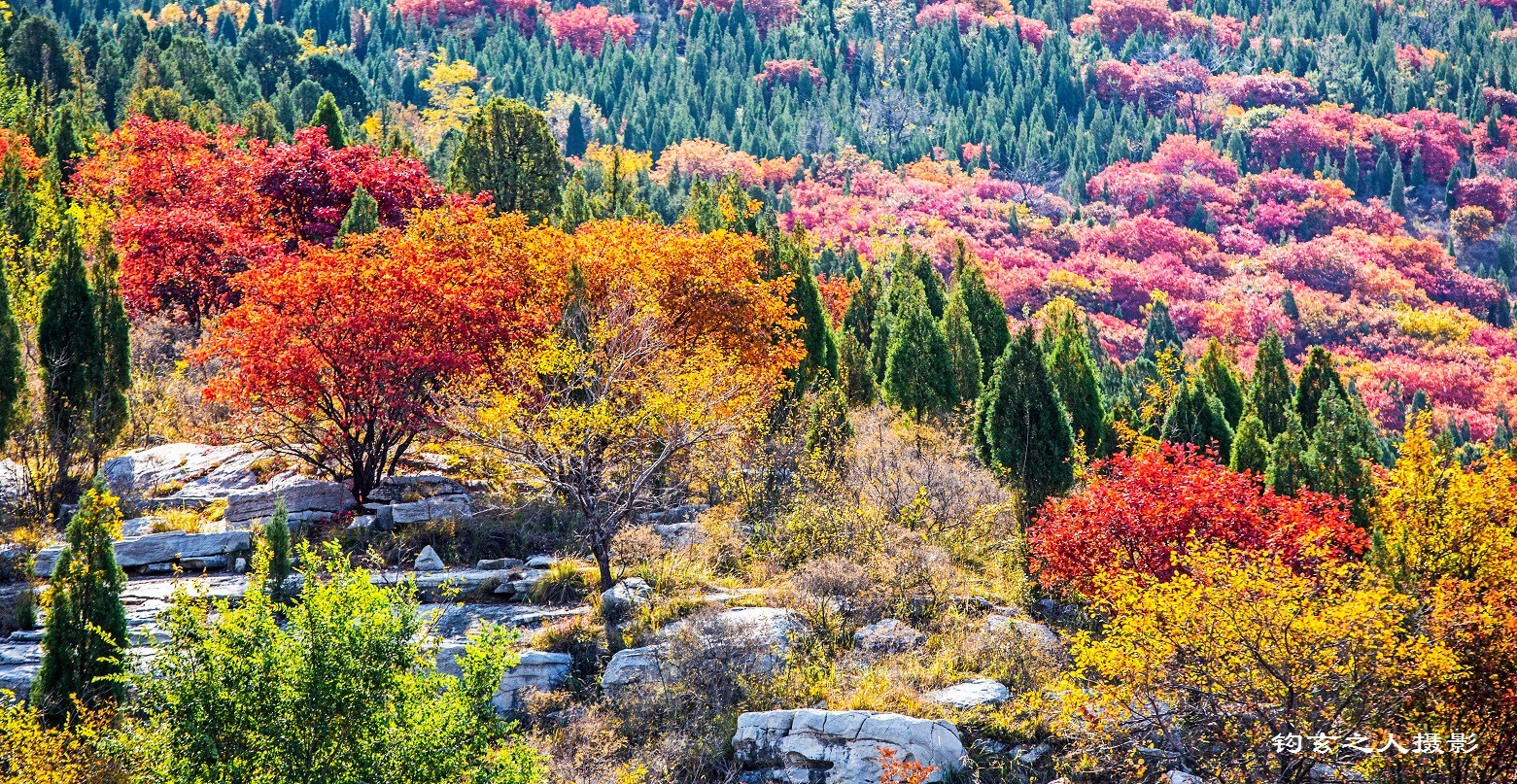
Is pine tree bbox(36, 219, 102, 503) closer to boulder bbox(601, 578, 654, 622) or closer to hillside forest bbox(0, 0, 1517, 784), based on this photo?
hillside forest bbox(0, 0, 1517, 784)

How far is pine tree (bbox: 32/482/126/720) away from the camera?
12.4 meters

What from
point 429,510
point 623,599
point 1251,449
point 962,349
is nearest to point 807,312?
point 962,349

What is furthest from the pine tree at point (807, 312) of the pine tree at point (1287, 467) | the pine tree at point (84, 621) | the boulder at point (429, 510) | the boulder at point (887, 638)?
the pine tree at point (84, 621)

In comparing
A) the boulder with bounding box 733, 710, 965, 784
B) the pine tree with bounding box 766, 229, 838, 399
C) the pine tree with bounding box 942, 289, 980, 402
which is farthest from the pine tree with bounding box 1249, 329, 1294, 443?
the boulder with bounding box 733, 710, 965, 784

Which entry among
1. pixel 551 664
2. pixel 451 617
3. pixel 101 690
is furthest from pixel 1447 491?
pixel 101 690

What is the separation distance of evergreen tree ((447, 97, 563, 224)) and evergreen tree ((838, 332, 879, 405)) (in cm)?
745

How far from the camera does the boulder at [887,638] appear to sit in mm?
15562

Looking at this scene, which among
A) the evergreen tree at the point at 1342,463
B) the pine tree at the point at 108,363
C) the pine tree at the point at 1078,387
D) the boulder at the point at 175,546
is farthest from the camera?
the pine tree at the point at 1078,387

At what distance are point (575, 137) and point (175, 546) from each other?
58785 mm

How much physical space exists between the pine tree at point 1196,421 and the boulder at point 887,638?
8.80 metres

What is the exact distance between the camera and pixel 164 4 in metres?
78.6

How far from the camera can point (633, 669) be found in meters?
14.8

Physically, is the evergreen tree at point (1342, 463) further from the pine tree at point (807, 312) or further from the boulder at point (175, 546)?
the boulder at point (175, 546)

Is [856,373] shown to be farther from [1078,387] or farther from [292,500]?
[292,500]
